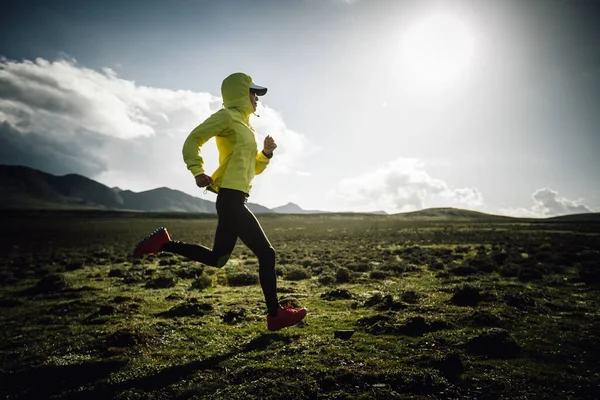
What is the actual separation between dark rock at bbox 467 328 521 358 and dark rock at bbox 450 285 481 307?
2499 mm

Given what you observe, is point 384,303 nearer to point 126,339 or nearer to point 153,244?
point 153,244

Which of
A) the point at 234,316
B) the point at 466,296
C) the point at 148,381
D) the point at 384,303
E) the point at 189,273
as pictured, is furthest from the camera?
the point at 189,273

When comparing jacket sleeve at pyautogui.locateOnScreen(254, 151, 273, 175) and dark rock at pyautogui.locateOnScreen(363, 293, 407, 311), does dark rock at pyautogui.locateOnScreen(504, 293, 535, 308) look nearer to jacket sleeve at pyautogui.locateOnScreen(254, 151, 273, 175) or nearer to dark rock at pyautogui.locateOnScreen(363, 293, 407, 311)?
dark rock at pyautogui.locateOnScreen(363, 293, 407, 311)

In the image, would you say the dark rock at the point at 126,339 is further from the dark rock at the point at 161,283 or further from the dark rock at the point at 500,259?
the dark rock at the point at 500,259

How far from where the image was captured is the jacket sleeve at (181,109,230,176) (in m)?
4.12

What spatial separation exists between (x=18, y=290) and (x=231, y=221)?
9.23 m

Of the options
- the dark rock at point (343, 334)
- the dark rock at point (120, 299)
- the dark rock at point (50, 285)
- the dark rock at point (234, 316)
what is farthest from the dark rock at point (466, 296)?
the dark rock at point (50, 285)

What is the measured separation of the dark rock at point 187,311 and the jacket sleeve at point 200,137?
3.26 m


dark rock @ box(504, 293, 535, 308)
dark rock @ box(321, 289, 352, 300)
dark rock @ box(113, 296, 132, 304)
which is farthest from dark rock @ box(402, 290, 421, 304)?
dark rock @ box(113, 296, 132, 304)

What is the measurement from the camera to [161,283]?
9.46 metres

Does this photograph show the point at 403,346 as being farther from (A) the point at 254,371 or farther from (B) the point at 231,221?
(B) the point at 231,221

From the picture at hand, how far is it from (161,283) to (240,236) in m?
6.42

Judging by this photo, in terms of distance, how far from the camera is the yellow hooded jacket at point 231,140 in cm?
418

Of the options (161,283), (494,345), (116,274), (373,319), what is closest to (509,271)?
(373,319)
